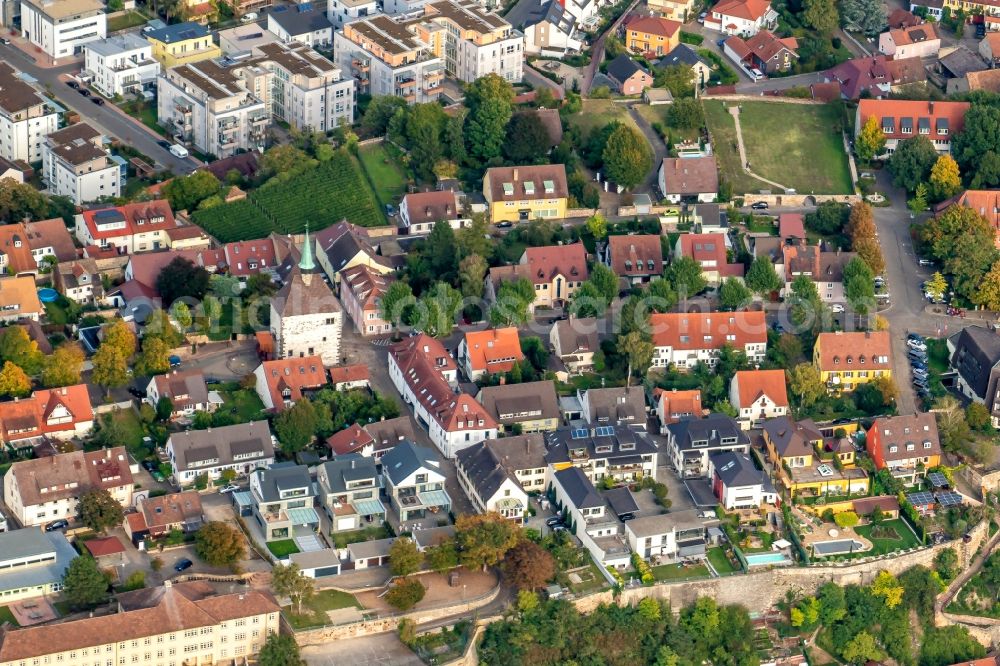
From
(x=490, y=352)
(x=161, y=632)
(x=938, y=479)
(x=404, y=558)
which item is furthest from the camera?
(x=490, y=352)

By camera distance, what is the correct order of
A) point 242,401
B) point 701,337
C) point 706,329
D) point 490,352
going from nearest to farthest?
1. point 242,401
2. point 490,352
3. point 701,337
4. point 706,329

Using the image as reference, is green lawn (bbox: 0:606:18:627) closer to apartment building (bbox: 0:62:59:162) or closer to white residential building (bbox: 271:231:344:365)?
white residential building (bbox: 271:231:344:365)

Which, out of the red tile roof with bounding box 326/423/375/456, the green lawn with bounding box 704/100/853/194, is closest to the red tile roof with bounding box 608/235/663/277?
the green lawn with bounding box 704/100/853/194

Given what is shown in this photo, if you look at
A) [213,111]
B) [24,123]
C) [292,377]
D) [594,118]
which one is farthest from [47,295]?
[594,118]

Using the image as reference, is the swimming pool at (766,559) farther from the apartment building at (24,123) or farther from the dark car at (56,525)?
the apartment building at (24,123)

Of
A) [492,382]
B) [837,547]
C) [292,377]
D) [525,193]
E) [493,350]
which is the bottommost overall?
[837,547]

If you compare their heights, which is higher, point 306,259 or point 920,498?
point 306,259

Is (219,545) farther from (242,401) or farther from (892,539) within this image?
(892,539)
